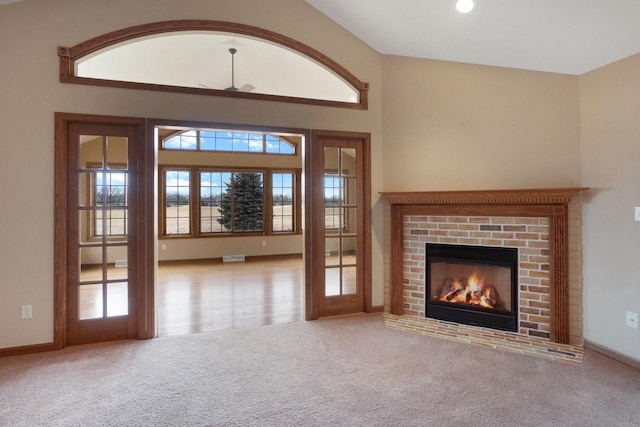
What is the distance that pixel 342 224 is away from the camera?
410 cm

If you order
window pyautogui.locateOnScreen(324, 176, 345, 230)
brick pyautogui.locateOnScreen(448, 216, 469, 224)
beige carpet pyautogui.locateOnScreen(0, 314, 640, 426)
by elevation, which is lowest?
beige carpet pyautogui.locateOnScreen(0, 314, 640, 426)

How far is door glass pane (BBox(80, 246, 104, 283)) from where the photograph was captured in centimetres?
330

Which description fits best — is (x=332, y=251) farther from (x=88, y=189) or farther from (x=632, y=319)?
(x=632, y=319)

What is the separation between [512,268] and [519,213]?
0.58 m

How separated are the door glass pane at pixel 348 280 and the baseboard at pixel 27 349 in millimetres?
2926

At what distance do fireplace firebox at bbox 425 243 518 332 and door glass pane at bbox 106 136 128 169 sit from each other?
11.3 feet

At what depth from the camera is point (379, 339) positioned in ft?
11.0

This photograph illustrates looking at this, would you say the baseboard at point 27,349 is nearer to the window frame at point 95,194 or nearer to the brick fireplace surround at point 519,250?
the window frame at point 95,194

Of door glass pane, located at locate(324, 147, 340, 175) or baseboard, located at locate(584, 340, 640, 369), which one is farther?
door glass pane, located at locate(324, 147, 340, 175)

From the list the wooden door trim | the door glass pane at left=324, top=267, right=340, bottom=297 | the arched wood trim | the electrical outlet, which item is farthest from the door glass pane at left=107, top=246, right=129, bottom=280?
the door glass pane at left=324, top=267, right=340, bottom=297

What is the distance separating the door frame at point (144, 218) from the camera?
3.14m

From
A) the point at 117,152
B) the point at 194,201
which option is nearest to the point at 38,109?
the point at 117,152

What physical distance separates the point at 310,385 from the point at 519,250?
2.47 meters

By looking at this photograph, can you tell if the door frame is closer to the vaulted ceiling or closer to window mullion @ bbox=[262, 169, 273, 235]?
the vaulted ceiling
